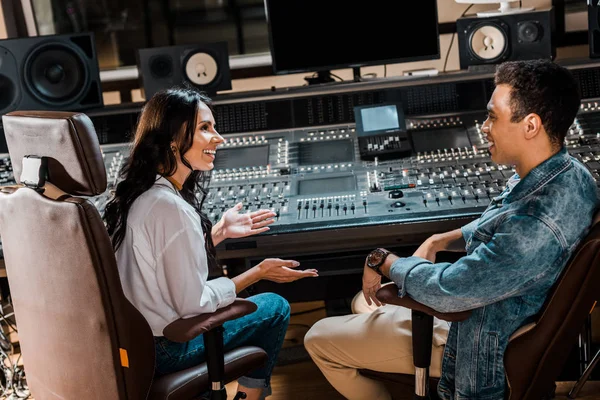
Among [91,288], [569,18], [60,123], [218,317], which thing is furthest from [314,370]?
[569,18]

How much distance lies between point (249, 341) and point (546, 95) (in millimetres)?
1083

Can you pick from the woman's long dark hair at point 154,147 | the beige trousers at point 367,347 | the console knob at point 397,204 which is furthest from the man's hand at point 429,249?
the woman's long dark hair at point 154,147

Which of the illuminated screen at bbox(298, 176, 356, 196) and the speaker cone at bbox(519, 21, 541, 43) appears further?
the speaker cone at bbox(519, 21, 541, 43)

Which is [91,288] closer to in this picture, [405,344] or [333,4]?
[405,344]

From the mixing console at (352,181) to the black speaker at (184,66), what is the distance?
0.28 m

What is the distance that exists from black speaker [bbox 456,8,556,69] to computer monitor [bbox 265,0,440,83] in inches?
5.3

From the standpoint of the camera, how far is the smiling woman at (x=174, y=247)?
6.70 feet

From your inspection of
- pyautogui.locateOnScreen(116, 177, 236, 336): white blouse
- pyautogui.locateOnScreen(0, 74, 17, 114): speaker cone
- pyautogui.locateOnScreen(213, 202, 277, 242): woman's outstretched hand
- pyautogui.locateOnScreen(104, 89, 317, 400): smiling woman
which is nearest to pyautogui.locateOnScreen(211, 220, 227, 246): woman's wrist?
pyautogui.locateOnScreen(213, 202, 277, 242): woman's outstretched hand

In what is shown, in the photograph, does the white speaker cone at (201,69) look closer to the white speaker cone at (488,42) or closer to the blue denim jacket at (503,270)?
the white speaker cone at (488,42)

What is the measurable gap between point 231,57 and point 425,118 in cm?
141

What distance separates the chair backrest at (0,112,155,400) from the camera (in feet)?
6.07

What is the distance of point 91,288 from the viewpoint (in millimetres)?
1871

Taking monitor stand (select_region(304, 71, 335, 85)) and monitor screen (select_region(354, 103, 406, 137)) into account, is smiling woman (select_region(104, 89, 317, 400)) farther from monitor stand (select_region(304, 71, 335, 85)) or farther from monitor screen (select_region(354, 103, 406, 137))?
monitor stand (select_region(304, 71, 335, 85))

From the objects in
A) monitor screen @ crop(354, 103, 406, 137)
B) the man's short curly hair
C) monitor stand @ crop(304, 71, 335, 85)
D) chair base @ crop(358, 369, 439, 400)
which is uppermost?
the man's short curly hair
